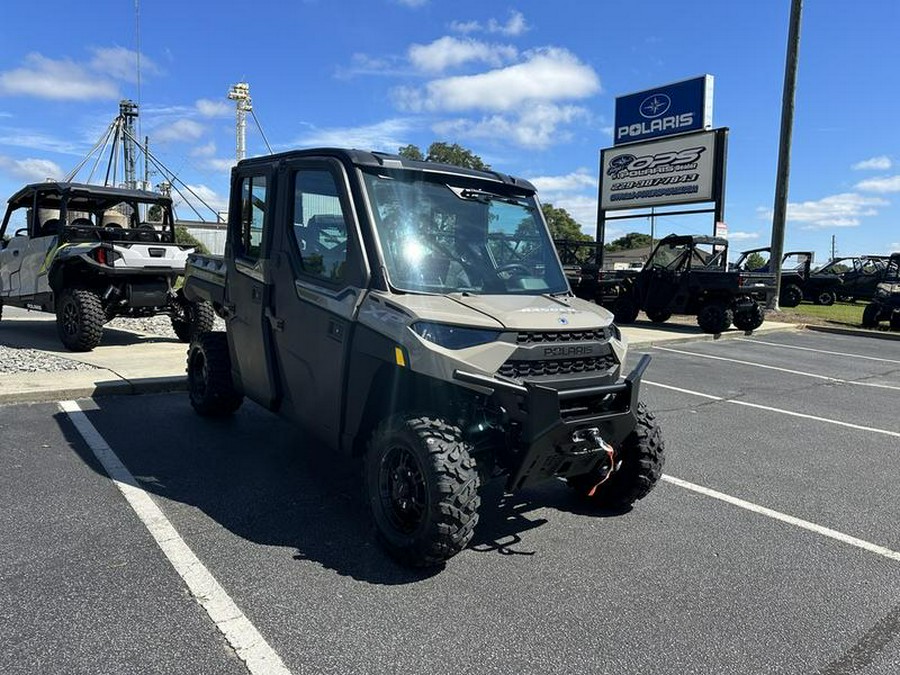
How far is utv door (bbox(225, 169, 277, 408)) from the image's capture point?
15.4ft

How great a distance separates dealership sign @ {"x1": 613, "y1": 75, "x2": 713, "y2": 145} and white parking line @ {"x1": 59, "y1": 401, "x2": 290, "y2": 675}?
18177 millimetres

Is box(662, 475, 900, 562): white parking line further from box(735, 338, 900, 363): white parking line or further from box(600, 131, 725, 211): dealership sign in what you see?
box(600, 131, 725, 211): dealership sign

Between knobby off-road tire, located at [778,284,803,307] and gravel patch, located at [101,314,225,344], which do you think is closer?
gravel patch, located at [101,314,225,344]

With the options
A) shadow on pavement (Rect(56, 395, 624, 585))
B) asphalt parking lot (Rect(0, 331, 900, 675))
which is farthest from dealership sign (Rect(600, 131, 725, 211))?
shadow on pavement (Rect(56, 395, 624, 585))

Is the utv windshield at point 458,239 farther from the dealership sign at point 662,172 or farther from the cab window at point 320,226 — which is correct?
the dealership sign at point 662,172

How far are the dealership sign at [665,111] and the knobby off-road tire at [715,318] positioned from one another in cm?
636

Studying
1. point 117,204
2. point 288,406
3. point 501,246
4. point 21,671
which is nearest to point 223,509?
point 288,406

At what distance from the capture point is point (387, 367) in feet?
12.0

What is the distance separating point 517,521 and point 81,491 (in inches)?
110

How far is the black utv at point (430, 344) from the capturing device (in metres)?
3.32

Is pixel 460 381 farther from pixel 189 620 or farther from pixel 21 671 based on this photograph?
pixel 21 671

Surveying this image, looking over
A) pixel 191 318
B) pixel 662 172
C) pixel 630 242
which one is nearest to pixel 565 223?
pixel 630 242

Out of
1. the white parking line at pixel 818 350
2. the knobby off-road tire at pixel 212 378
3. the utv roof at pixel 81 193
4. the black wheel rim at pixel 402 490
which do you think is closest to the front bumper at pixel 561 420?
the black wheel rim at pixel 402 490

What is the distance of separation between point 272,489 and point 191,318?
5583 millimetres
